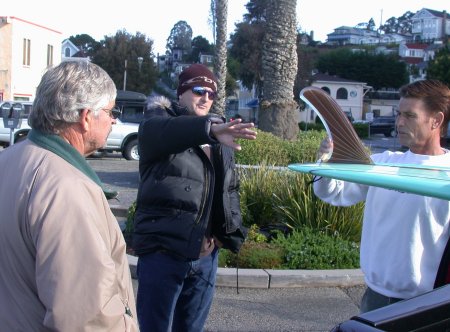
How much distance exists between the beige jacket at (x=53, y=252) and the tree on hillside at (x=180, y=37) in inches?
4869

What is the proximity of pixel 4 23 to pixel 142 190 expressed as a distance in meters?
35.6

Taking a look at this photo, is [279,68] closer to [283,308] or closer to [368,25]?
[283,308]

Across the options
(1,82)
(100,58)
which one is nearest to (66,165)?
(1,82)

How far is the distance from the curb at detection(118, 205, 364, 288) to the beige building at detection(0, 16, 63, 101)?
29912 millimetres

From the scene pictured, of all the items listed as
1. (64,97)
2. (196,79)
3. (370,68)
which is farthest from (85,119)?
(370,68)

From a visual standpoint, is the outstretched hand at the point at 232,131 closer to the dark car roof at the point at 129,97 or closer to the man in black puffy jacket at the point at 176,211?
the man in black puffy jacket at the point at 176,211

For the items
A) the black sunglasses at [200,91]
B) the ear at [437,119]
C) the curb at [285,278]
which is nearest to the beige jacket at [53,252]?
the black sunglasses at [200,91]

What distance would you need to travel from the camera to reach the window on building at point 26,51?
38.0m

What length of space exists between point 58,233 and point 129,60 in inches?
2184

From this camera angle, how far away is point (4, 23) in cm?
3606

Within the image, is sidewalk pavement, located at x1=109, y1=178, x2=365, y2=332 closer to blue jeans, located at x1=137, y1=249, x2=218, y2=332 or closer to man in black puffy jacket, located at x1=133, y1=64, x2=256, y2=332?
blue jeans, located at x1=137, y1=249, x2=218, y2=332

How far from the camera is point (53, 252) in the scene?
196 centimetres

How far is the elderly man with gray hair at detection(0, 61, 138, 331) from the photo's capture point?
77.5 inches

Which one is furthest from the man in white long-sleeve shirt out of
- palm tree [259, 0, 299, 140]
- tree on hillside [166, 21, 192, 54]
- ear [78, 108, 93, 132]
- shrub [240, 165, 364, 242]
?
tree on hillside [166, 21, 192, 54]
